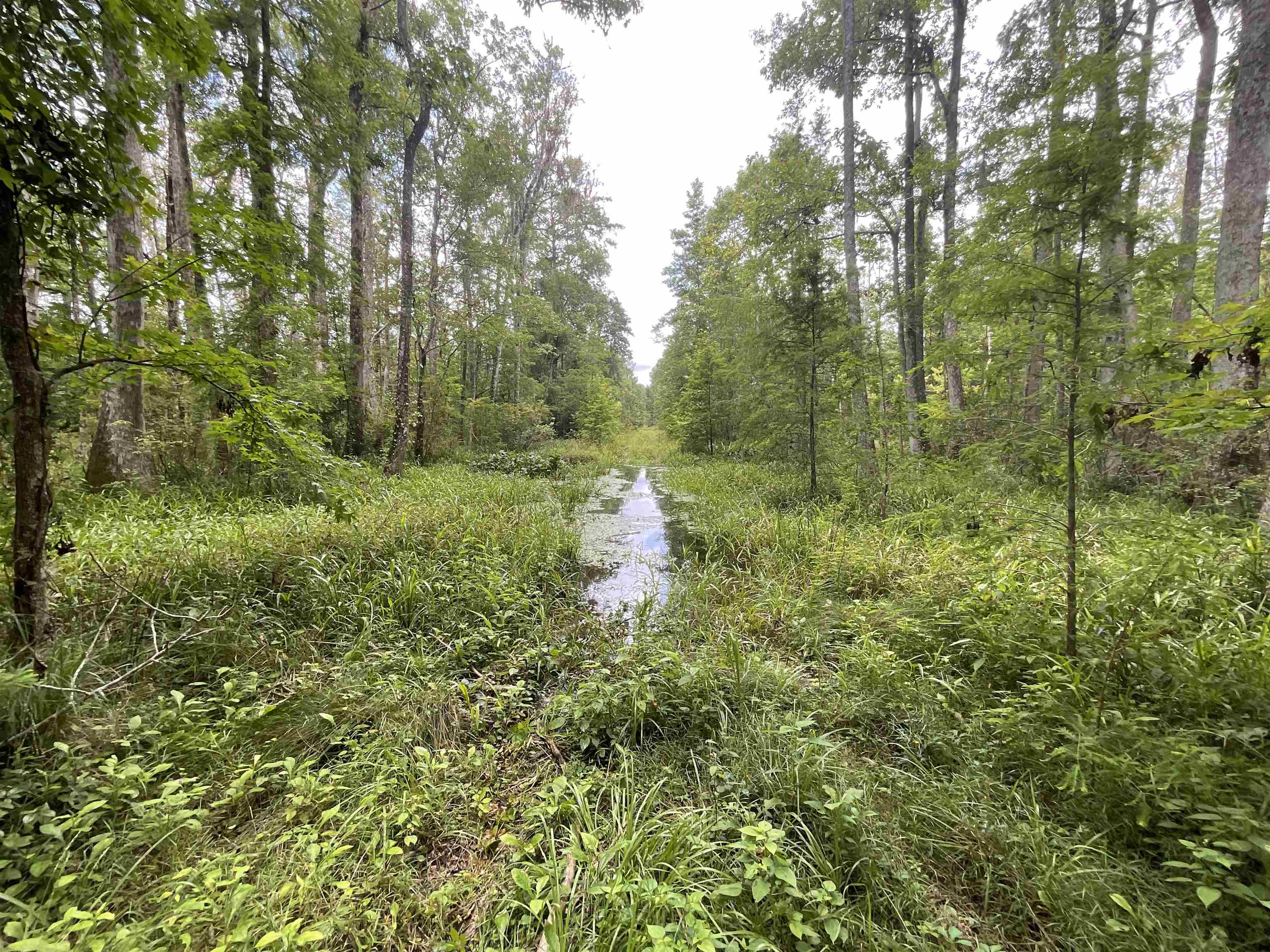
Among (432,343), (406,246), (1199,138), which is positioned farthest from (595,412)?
(1199,138)

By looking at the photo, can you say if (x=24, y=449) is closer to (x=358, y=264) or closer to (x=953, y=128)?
(x=358, y=264)

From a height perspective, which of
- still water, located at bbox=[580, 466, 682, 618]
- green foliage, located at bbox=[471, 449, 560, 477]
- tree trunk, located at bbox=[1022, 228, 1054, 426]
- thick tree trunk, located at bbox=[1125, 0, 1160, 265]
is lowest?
still water, located at bbox=[580, 466, 682, 618]

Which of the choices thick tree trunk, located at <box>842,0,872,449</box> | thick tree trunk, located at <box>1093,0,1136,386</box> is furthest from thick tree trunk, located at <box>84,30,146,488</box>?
thick tree trunk, located at <box>842,0,872,449</box>

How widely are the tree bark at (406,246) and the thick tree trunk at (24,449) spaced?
23.7 feet

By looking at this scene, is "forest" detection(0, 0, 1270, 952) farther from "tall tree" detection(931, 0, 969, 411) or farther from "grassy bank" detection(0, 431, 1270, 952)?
"tall tree" detection(931, 0, 969, 411)

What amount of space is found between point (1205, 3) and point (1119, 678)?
1255 centimetres

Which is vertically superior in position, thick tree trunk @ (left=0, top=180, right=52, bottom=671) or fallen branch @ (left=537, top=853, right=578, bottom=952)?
thick tree trunk @ (left=0, top=180, right=52, bottom=671)

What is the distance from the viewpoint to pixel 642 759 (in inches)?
90.4

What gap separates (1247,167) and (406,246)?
12.5 m

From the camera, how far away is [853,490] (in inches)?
282

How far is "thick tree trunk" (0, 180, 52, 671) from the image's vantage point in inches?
70.4

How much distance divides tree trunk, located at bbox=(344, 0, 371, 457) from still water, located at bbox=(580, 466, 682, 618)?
19.3ft

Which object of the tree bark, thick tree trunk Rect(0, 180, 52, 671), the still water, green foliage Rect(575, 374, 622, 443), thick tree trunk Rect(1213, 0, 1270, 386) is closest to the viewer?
thick tree trunk Rect(0, 180, 52, 671)

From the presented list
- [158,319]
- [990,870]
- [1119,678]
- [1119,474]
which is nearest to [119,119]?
[990,870]
